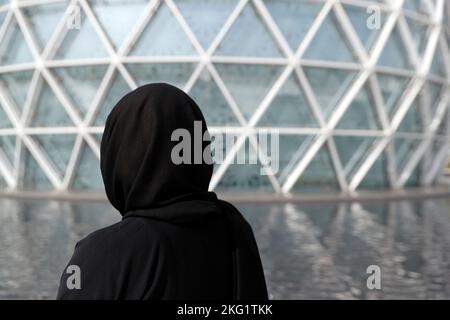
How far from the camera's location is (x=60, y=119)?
20844 millimetres

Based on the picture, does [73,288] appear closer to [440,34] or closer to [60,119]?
[60,119]

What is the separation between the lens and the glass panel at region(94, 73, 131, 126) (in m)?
20.0

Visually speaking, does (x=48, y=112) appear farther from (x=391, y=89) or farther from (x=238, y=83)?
(x=391, y=89)

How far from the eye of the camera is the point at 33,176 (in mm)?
21281

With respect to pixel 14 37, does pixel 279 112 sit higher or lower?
lower

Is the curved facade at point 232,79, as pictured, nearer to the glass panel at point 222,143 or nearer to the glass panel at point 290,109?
the glass panel at point 290,109

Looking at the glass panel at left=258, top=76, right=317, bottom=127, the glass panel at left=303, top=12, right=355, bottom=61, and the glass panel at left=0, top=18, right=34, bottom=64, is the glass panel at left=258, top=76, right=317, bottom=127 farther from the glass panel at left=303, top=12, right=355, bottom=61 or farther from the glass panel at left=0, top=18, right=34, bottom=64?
the glass panel at left=0, top=18, right=34, bottom=64

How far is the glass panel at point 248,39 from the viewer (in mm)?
19328

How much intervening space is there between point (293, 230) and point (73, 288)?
9768 millimetres

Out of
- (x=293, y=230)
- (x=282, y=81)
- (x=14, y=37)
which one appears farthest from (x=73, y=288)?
(x=14, y=37)

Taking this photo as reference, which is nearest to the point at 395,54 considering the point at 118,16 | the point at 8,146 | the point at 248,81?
the point at 248,81

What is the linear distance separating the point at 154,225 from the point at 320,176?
19062 mm

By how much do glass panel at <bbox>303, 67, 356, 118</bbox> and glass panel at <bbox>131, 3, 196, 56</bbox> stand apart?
15.8 ft

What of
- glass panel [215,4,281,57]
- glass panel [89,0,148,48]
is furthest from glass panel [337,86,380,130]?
glass panel [89,0,148,48]
